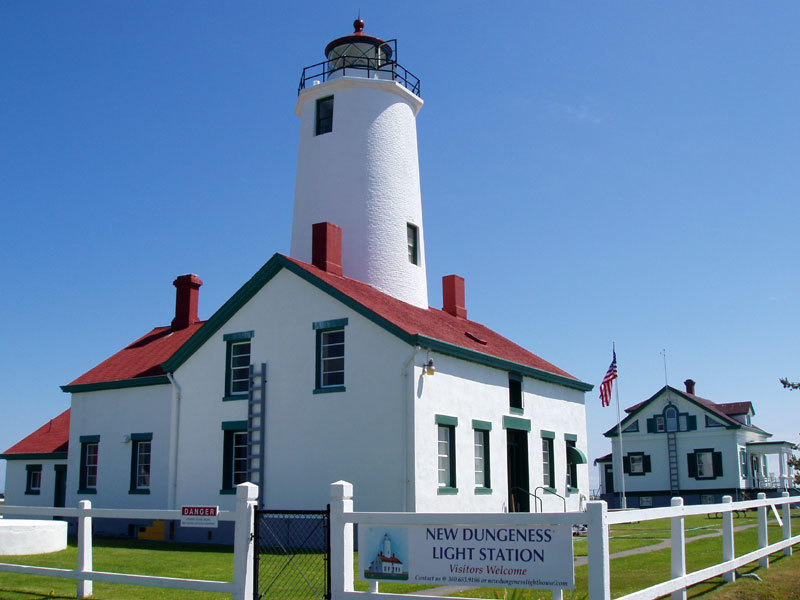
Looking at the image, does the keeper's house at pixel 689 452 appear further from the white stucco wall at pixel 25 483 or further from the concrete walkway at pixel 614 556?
the white stucco wall at pixel 25 483

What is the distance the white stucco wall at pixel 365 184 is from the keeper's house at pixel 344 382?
0.18 feet

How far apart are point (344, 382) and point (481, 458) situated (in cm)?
404

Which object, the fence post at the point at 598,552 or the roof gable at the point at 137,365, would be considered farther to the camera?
the roof gable at the point at 137,365

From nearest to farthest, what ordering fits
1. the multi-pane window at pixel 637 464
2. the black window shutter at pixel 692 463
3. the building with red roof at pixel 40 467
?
the building with red roof at pixel 40 467, the black window shutter at pixel 692 463, the multi-pane window at pixel 637 464

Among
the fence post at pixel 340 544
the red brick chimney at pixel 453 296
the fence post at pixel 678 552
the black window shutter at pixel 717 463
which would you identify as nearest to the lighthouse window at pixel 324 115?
the red brick chimney at pixel 453 296

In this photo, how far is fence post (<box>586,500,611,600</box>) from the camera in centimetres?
670

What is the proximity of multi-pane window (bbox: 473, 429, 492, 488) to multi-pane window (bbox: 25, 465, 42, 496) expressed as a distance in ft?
51.7

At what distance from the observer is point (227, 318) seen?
19922 millimetres

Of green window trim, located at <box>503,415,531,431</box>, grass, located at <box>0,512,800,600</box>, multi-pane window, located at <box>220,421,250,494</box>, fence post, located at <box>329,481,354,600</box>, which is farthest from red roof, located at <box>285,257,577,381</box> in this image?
fence post, located at <box>329,481,354,600</box>

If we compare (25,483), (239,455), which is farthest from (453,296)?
(25,483)

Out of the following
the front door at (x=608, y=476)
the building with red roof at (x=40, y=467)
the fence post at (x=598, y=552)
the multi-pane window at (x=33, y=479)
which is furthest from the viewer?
the front door at (x=608, y=476)

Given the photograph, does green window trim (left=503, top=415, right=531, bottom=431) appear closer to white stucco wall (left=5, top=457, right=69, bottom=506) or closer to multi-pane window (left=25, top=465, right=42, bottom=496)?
white stucco wall (left=5, top=457, right=69, bottom=506)

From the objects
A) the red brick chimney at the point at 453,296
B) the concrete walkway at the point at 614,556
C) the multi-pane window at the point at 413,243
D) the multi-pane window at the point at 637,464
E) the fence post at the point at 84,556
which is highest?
the multi-pane window at the point at 413,243

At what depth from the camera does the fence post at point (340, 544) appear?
8156mm
